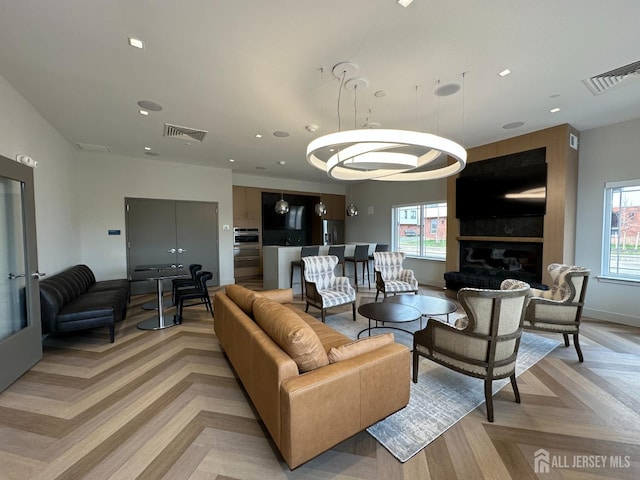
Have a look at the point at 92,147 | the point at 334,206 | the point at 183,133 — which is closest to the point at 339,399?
the point at 183,133

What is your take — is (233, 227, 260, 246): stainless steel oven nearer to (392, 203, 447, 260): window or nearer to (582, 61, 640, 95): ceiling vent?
(392, 203, 447, 260): window

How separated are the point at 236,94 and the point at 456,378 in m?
3.92

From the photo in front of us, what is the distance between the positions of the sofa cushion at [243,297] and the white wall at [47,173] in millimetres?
2879

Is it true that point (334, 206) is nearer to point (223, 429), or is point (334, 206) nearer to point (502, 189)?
point (502, 189)

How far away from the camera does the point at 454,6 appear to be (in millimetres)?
1989

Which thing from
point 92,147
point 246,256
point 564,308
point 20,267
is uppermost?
point 92,147

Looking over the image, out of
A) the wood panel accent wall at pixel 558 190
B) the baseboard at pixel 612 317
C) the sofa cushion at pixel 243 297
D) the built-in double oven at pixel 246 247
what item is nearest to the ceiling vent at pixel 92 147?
the built-in double oven at pixel 246 247

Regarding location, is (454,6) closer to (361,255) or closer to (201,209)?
(361,255)

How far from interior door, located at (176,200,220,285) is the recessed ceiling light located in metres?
4.52

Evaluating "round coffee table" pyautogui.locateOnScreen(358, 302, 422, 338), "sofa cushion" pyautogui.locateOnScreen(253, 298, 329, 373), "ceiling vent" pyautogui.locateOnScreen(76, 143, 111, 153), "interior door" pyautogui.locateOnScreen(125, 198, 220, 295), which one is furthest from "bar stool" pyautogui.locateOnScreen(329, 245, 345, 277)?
"ceiling vent" pyautogui.locateOnScreen(76, 143, 111, 153)

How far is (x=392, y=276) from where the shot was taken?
5184 millimetres

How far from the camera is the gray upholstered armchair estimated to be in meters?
2.08

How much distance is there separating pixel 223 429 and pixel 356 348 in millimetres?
1140

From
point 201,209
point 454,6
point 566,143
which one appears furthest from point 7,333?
point 566,143
